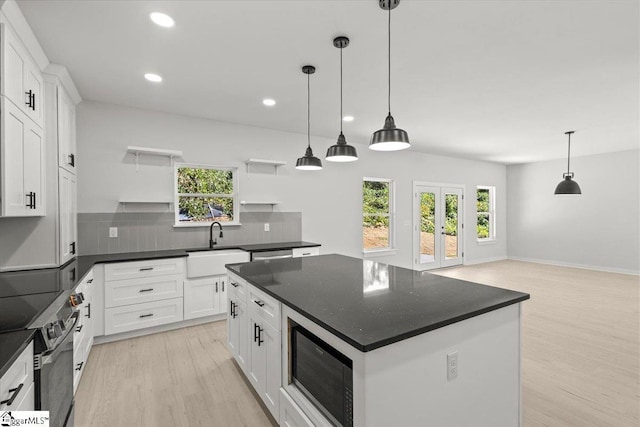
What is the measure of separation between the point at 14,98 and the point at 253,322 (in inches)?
89.2

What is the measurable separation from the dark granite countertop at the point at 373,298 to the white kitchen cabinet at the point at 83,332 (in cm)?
124

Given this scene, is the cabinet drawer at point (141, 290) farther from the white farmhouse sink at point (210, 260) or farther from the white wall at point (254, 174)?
the white wall at point (254, 174)

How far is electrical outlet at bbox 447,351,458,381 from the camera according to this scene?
1405 millimetres

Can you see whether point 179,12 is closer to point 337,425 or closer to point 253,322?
point 253,322

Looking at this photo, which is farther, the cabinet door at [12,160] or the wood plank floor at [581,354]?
the wood plank floor at [581,354]

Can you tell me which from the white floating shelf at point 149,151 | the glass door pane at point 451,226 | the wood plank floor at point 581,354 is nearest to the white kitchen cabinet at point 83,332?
the white floating shelf at point 149,151

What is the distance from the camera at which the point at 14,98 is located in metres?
2.10

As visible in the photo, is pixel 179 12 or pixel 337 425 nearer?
pixel 337 425

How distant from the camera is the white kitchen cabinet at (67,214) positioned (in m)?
2.83

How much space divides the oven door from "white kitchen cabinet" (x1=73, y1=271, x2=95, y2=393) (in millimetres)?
427

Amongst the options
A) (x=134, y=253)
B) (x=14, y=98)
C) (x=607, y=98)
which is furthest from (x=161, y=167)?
(x=607, y=98)

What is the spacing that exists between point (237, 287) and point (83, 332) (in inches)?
53.6

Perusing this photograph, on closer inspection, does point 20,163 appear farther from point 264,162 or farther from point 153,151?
point 264,162

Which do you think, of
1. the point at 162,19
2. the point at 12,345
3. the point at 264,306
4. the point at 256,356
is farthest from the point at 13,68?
the point at 256,356
